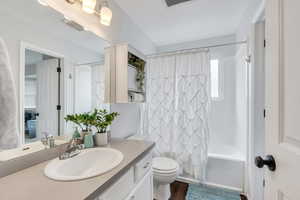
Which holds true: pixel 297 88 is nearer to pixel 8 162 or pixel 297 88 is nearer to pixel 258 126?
pixel 258 126

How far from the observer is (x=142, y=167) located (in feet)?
3.73

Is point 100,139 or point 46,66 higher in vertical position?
point 46,66

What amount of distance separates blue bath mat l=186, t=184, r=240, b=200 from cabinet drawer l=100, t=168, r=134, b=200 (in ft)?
3.84

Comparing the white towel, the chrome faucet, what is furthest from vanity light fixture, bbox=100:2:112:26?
the chrome faucet

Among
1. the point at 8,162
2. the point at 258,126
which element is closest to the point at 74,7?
the point at 8,162

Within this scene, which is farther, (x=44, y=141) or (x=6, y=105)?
(x=44, y=141)

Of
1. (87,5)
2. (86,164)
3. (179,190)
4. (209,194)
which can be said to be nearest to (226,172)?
(209,194)

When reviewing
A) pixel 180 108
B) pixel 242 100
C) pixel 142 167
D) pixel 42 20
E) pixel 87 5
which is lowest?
pixel 142 167

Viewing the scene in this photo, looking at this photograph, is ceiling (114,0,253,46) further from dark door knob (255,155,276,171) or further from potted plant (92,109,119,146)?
dark door knob (255,155,276,171)

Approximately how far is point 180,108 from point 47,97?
1557 mm

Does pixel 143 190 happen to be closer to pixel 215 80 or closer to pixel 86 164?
pixel 86 164

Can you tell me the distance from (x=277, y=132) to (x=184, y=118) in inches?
57.7

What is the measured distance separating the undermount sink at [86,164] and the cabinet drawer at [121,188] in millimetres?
91

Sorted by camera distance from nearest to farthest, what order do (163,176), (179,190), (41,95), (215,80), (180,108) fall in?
(41,95) → (163,176) → (179,190) → (180,108) → (215,80)
